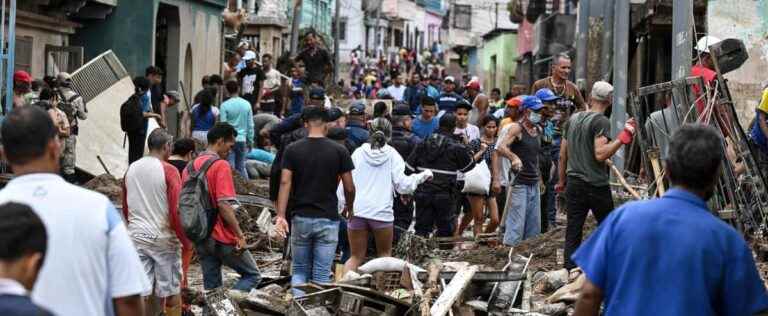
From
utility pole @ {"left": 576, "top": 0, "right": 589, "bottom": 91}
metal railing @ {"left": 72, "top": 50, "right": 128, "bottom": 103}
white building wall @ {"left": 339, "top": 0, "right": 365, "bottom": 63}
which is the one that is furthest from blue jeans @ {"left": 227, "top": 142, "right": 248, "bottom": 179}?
white building wall @ {"left": 339, "top": 0, "right": 365, "bottom": 63}

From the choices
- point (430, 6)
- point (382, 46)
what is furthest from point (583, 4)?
point (430, 6)

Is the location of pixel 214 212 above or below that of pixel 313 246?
above

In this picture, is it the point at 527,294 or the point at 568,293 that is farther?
the point at 527,294

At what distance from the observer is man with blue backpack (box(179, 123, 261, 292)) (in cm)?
1027

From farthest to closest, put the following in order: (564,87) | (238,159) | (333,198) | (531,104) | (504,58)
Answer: (504,58)
(238,159)
(564,87)
(531,104)
(333,198)

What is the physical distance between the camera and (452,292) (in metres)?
10.1

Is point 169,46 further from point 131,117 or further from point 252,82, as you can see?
point 131,117

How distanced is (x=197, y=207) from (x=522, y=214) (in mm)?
4870

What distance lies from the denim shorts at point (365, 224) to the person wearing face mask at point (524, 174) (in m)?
2.53

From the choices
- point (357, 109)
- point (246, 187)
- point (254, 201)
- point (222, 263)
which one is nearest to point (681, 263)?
point (222, 263)

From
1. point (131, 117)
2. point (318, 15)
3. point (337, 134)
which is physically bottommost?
point (131, 117)

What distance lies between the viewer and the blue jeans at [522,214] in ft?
47.1

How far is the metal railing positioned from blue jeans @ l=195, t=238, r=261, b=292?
10.3m

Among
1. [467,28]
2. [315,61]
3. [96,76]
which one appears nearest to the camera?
[96,76]
